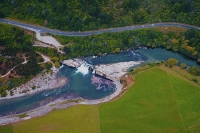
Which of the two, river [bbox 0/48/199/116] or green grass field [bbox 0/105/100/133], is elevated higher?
river [bbox 0/48/199/116]

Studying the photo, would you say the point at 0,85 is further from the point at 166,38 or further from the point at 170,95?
the point at 166,38

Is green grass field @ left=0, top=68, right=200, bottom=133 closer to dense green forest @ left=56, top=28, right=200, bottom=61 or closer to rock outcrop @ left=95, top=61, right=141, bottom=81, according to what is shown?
rock outcrop @ left=95, top=61, right=141, bottom=81

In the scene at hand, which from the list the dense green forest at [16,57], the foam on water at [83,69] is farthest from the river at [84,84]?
the dense green forest at [16,57]

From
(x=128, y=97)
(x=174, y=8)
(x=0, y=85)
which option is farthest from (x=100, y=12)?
(x=0, y=85)

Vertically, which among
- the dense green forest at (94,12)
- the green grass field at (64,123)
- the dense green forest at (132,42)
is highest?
the dense green forest at (94,12)

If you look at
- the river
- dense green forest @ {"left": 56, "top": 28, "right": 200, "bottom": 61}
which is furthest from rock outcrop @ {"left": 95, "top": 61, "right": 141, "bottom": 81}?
dense green forest @ {"left": 56, "top": 28, "right": 200, "bottom": 61}

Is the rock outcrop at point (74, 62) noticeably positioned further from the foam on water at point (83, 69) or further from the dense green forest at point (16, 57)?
the dense green forest at point (16, 57)
